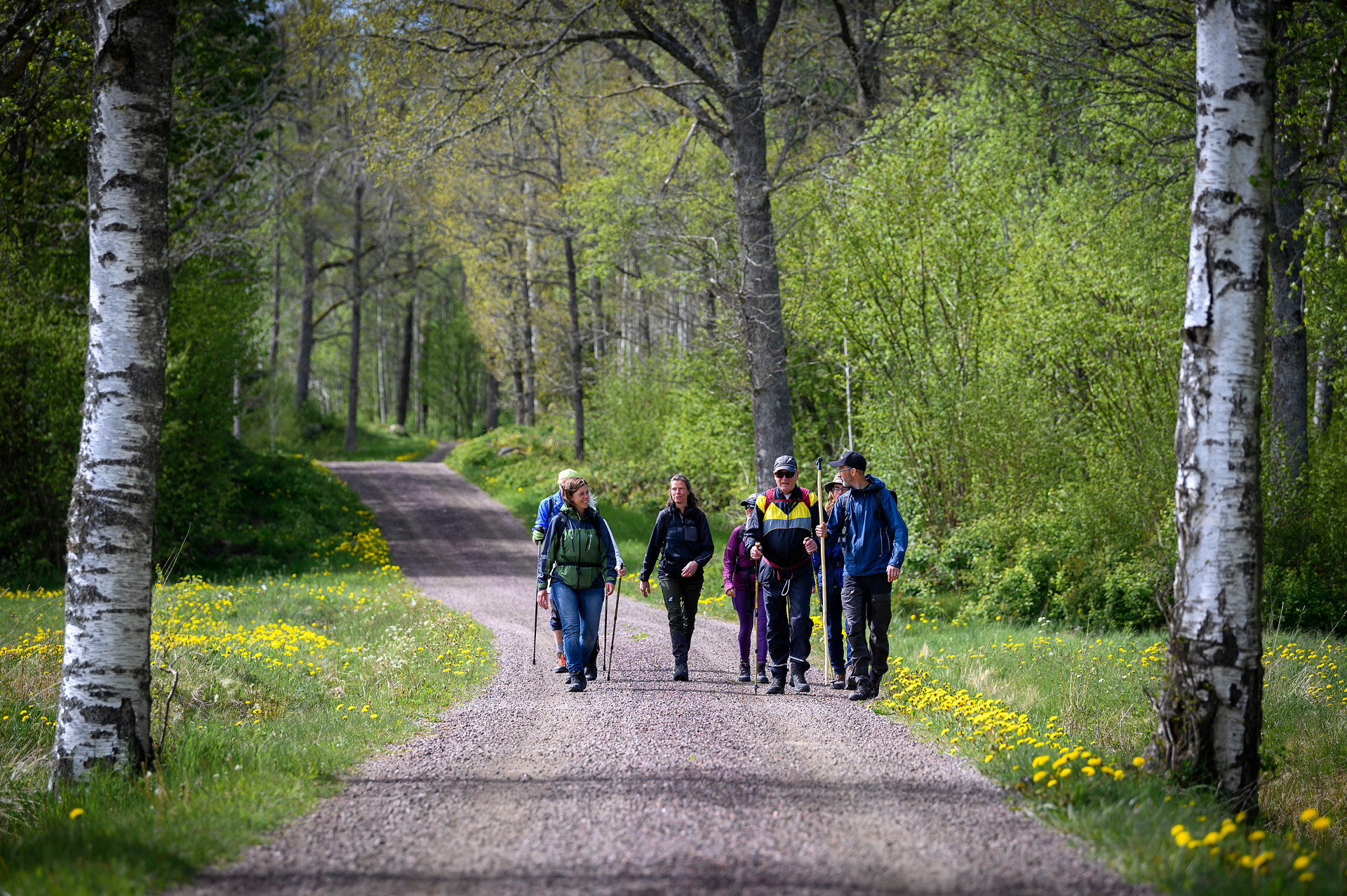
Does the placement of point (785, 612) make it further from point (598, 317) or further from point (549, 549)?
point (598, 317)

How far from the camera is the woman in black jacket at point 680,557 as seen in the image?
29.1ft

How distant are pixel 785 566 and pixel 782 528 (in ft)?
1.09

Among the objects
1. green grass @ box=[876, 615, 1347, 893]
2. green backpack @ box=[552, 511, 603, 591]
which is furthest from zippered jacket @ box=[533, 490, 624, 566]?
green grass @ box=[876, 615, 1347, 893]

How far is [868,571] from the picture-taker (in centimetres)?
805

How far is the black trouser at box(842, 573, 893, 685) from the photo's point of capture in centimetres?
803

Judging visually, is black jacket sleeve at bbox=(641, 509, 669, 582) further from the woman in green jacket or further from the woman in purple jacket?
the woman in purple jacket

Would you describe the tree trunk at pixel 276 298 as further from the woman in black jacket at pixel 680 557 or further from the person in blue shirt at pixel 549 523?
the woman in black jacket at pixel 680 557

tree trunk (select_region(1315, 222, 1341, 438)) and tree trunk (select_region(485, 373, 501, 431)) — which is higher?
tree trunk (select_region(485, 373, 501, 431))

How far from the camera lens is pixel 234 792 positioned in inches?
203

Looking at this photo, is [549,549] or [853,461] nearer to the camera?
[853,461]

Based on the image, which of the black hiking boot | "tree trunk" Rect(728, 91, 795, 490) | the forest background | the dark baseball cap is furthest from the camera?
"tree trunk" Rect(728, 91, 795, 490)

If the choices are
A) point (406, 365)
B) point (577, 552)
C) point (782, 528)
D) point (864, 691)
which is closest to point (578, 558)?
point (577, 552)

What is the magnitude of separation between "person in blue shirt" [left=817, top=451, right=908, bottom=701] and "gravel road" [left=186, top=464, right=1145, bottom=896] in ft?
1.33

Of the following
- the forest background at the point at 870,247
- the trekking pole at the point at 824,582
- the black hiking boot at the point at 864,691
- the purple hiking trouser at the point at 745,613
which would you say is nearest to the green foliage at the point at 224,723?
the forest background at the point at 870,247
